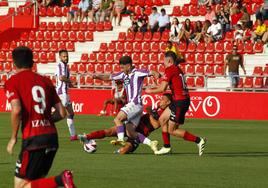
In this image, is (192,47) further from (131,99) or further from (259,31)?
(131,99)

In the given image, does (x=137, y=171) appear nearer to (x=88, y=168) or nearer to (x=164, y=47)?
(x=88, y=168)

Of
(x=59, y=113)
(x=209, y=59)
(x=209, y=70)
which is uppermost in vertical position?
(x=59, y=113)

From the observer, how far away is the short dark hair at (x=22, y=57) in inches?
399

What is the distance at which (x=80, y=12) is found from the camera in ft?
147

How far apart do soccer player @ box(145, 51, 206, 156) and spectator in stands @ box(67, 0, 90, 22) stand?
25856 millimetres

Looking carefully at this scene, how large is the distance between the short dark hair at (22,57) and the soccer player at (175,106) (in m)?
8.25

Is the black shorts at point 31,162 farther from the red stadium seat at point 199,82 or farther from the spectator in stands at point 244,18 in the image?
the spectator in stands at point 244,18

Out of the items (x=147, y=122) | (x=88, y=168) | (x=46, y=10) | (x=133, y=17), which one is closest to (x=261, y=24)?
(x=133, y=17)

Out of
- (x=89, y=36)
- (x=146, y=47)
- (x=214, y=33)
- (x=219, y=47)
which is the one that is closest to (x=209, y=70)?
(x=219, y=47)

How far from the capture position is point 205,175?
1520 centimetres

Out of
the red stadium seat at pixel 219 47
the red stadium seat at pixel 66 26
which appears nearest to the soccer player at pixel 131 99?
the red stadium seat at pixel 219 47

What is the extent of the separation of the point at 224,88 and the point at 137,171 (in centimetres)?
1780

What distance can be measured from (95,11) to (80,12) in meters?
0.84

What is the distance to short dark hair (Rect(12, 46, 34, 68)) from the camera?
10125mm
